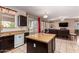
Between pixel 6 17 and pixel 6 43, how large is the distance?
102 cm

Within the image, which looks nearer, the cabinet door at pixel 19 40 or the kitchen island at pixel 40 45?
the kitchen island at pixel 40 45

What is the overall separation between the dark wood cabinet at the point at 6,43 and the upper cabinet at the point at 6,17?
482mm

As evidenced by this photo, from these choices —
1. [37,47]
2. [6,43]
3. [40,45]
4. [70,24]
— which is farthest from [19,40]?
[70,24]

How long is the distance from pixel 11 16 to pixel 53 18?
2.01 metres

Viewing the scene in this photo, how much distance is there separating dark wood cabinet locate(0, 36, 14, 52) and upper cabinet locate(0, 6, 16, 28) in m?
0.48

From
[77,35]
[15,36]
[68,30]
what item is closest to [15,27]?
[15,36]

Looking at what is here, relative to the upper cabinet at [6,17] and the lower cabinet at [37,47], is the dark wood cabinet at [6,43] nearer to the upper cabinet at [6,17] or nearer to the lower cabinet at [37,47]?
the upper cabinet at [6,17]

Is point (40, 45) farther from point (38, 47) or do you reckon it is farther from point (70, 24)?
point (70, 24)

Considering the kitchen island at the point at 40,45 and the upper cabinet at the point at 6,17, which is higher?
the upper cabinet at the point at 6,17

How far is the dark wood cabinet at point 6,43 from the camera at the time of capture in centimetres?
266

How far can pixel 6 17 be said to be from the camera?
3000 mm

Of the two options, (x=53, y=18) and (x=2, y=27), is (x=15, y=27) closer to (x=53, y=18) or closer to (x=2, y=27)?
(x=2, y=27)

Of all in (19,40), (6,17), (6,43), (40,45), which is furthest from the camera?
(19,40)

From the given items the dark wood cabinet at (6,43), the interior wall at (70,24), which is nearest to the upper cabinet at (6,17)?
the dark wood cabinet at (6,43)
